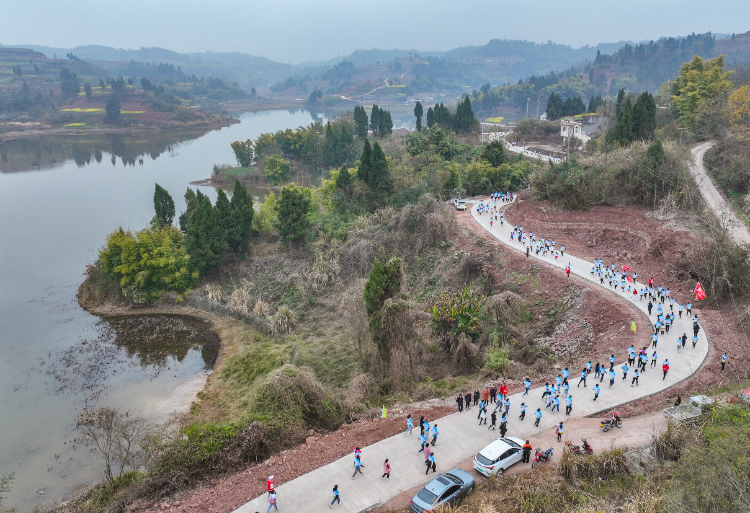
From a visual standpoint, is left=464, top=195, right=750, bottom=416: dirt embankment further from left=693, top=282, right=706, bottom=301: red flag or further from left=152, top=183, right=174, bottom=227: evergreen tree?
left=152, top=183, right=174, bottom=227: evergreen tree

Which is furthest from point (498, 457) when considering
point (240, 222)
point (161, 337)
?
point (240, 222)

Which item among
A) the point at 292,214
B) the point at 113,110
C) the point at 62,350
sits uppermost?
the point at 113,110

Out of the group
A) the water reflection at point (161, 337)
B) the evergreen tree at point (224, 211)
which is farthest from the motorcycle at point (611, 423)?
the evergreen tree at point (224, 211)

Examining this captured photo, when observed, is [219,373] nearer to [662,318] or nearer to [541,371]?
[541,371]

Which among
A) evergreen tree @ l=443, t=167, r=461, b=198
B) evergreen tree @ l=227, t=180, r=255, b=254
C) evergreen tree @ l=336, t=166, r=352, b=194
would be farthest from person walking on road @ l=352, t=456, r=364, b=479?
evergreen tree @ l=443, t=167, r=461, b=198

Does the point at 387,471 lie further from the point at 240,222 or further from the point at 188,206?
the point at 188,206

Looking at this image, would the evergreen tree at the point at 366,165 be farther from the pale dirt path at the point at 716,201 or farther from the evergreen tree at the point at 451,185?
the pale dirt path at the point at 716,201

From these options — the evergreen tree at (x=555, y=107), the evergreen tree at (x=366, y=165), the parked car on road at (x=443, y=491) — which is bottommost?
the parked car on road at (x=443, y=491)
